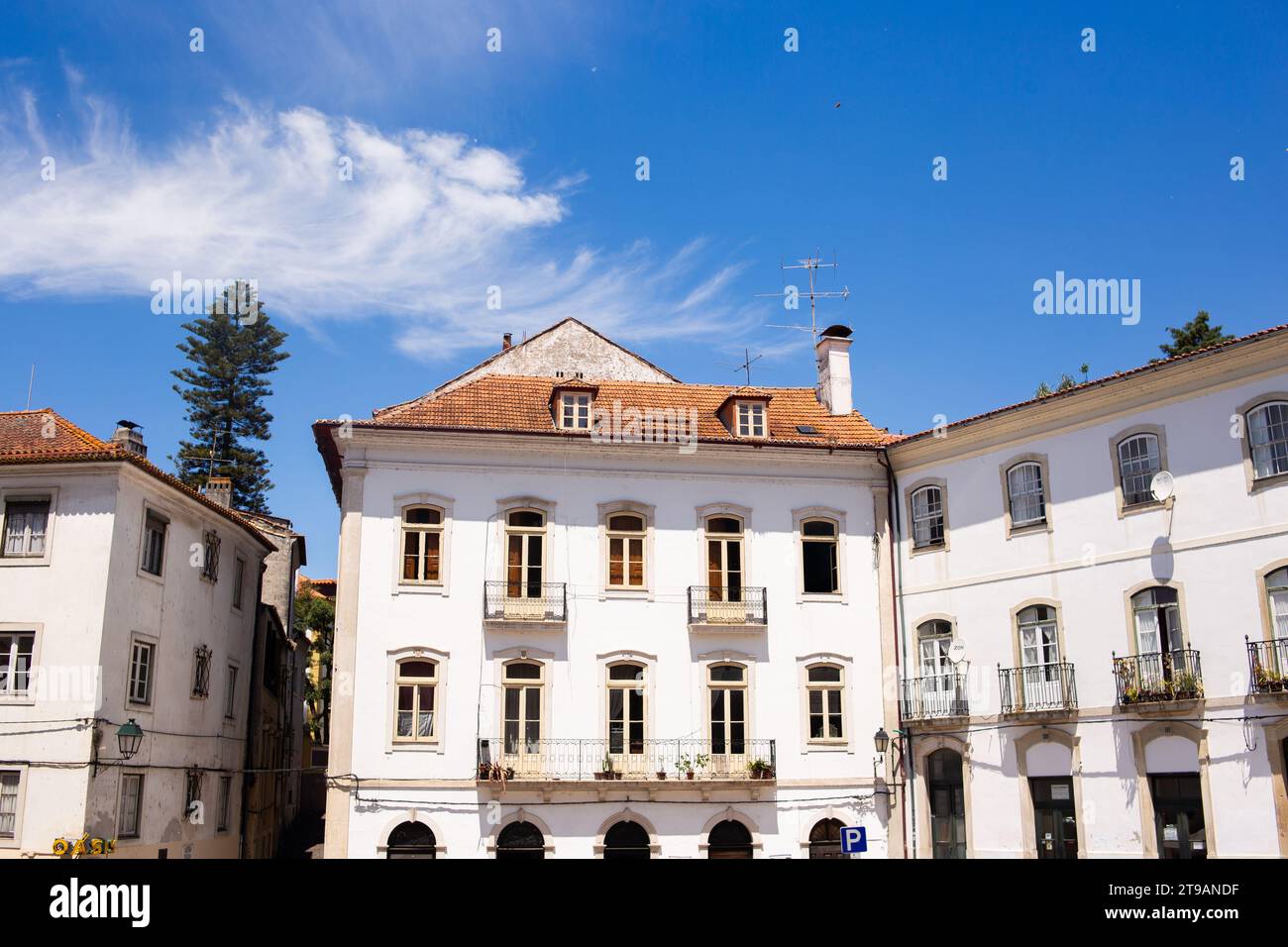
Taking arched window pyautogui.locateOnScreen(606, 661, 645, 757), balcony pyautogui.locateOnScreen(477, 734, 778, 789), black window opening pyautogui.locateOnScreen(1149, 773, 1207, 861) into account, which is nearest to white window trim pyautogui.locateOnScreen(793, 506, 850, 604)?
balcony pyautogui.locateOnScreen(477, 734, 778, 789)

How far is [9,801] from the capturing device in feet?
76.2

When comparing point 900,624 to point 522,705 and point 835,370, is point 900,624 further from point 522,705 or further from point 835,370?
point 522,705

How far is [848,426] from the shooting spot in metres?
30.8

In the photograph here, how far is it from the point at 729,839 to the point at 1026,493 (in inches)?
409

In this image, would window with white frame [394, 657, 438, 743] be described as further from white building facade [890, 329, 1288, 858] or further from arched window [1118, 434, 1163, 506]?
arched window [1118, 434, 1163, 506]

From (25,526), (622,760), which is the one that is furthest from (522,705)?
(25,526)

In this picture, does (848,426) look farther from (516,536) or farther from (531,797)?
(531,797)

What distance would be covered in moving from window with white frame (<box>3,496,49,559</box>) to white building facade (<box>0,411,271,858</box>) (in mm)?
21

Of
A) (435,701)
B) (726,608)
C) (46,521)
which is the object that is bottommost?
(435,701)

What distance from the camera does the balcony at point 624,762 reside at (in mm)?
25969

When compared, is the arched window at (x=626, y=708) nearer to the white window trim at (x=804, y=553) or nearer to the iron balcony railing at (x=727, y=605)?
the iron balcony railing at (x=727, y=605)
